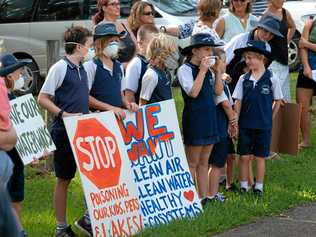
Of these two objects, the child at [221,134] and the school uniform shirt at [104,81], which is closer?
the school uniform shirt at [104,81]

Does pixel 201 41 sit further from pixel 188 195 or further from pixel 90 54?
pixel 188 195

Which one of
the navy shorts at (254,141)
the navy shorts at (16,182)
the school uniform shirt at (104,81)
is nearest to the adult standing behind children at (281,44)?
the navy shorts at (254,141)

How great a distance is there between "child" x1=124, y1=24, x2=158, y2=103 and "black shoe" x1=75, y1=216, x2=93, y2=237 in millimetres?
1126

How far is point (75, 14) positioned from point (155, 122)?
31.1ft

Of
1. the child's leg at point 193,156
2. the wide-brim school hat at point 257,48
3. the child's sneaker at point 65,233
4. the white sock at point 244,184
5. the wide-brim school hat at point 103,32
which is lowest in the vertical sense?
the white sock at point 244,184

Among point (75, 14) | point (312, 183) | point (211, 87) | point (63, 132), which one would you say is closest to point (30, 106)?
point (63, 132)

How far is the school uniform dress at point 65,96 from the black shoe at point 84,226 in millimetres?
384

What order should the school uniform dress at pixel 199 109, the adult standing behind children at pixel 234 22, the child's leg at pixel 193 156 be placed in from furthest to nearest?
the adult standing behind children at pixel 234 22, the child's leg at pixel 193 156, the school uniform dress at pixel 199 109

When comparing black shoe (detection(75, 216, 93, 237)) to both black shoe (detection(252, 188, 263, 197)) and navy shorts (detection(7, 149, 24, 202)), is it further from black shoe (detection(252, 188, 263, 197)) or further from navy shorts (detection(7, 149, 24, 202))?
black shoe (detection(252, 188, 263, 197))

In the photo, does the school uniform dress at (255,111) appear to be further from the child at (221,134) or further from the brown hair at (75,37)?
the brown hair at (75,37)

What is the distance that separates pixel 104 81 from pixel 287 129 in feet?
9.18

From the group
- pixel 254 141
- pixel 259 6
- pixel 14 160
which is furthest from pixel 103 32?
pixel 259 6

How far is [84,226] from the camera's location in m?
6.57

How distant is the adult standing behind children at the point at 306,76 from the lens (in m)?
9.84
